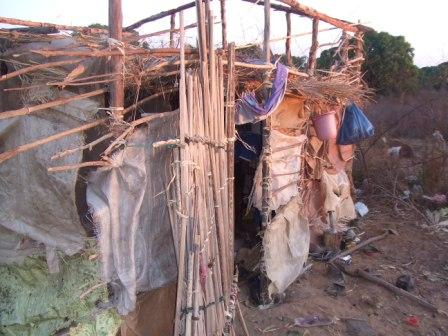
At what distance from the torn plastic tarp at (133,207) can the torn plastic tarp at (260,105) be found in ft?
3.90

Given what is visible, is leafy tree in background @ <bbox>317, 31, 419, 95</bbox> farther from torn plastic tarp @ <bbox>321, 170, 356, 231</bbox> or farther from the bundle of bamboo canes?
the bundle of bamboo canes

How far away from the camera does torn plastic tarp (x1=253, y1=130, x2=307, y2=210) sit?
485 centimetres

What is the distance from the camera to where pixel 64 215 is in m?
3.16

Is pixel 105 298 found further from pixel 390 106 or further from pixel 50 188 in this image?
pixel 390 106

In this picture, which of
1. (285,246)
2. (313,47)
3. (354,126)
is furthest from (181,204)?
(354,126)

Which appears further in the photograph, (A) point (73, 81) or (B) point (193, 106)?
(B) point (193, 106)

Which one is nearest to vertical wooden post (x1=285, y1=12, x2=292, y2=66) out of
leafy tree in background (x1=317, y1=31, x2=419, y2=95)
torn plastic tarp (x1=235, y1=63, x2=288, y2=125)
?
torn plastic tarp (x1=235, y1=63, x2=288, y2=125)

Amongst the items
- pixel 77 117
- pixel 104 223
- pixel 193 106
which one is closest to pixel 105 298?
pixel 104 223

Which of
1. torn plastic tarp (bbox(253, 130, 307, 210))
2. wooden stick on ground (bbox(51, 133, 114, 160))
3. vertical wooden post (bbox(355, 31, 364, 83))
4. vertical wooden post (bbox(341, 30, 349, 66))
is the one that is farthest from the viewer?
vertical wooden post (bbox(355, 31, 364, 83))

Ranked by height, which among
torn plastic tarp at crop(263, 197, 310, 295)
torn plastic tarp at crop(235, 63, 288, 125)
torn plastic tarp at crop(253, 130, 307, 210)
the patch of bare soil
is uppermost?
torn plastic tarp at crop(235, 63, 288, 125)

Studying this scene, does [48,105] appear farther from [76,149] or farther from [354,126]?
[354,126]

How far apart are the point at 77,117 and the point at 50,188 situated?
0.52m

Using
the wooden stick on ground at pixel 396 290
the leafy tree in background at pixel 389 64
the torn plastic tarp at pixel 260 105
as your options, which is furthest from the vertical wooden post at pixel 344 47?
the leafy tree in background at pixel 389 64

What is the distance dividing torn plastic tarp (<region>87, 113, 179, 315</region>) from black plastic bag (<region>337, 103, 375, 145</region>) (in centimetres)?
357
